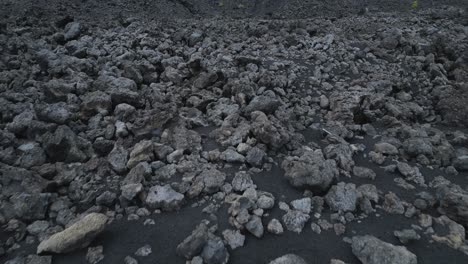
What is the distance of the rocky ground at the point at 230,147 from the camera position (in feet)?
8.38

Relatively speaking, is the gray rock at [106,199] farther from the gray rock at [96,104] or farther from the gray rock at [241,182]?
the gray rock at [96,104]

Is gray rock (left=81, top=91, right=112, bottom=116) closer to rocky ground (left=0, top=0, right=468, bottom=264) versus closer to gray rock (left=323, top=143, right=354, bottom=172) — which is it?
rocky ground (left=0, top=0, right=468, bottom=264)

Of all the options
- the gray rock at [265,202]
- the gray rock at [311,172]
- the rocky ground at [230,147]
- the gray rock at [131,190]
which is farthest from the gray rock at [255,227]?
the gray rock at [131,190]

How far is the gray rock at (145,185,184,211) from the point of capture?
2.85 m

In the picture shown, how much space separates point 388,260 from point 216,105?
107 inches

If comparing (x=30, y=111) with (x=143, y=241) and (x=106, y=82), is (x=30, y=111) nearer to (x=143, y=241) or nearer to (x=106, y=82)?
(x=106, y=82)

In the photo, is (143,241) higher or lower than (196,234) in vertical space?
lower

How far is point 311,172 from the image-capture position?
3.01 metres

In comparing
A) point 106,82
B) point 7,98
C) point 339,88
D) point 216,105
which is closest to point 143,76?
point 106,82

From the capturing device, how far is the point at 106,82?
4496mm

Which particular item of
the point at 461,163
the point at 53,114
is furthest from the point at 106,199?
the point at 461,163

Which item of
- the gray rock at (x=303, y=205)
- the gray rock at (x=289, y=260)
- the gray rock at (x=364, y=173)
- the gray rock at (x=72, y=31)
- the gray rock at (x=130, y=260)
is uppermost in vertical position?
the gray rock at (x=72, y=31)

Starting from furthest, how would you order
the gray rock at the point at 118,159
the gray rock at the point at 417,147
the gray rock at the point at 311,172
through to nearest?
1. the gray rock at the point at 417,147
2. the gray rock at the point at 118,159
3. the gray rock at the point at 311,172

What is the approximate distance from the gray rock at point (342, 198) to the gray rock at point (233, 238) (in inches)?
33.9
